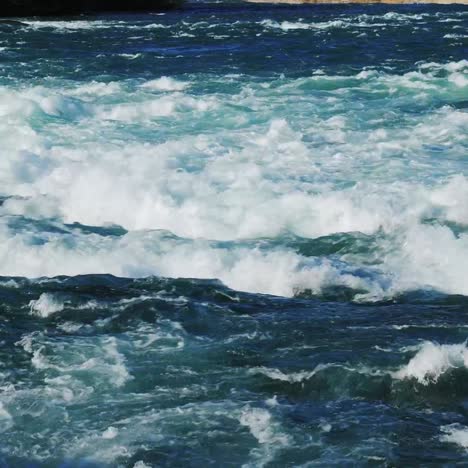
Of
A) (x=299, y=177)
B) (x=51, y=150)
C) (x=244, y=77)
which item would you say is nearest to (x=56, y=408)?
(x=299, y=177)

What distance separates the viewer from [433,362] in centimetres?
762

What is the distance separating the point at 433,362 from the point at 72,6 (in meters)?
44.0

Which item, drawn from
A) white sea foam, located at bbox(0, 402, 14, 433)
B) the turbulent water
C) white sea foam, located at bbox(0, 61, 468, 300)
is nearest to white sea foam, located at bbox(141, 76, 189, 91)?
the turbulent water

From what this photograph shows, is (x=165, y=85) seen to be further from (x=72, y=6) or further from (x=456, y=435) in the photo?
(x=72, y=6)

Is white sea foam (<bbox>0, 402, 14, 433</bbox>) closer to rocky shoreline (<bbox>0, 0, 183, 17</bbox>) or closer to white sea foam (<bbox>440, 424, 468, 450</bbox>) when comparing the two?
white sea foam (<bbox>440, 424, 468, 450</bbox>)

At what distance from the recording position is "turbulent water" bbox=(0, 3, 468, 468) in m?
6.79

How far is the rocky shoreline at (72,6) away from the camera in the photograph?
45938mm

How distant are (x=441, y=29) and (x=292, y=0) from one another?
913 inches

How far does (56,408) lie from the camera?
711 cm

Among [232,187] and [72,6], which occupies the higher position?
[232,187]

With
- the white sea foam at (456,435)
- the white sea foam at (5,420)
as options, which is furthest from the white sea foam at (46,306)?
the white sea foam at (456,435)

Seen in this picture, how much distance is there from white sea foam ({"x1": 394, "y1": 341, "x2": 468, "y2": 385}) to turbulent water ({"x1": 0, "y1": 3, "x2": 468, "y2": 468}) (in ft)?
0.07

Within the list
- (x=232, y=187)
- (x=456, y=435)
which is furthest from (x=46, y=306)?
(x=232, y=187)

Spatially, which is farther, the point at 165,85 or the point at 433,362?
the point at 165,85
